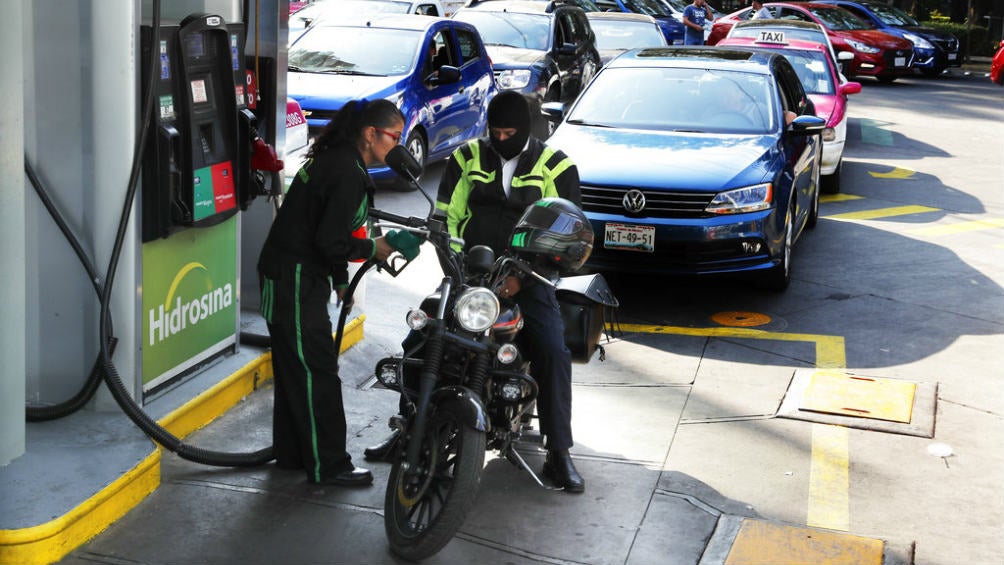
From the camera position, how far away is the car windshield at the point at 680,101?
9.56 metres

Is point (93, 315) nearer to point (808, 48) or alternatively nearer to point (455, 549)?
point (455, 549)

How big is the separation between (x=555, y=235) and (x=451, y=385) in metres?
0.73

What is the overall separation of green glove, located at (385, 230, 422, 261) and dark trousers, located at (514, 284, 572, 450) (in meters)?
Result: 0.72

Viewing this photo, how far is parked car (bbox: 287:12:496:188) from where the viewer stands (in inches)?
488

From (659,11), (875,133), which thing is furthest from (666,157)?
(659,11)

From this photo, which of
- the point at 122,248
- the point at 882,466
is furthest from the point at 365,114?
the point at 882,466

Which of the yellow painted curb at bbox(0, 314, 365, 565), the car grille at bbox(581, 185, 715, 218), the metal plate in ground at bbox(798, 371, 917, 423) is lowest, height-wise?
the metal plate in ground at bbox(798, 371, 917, 423)

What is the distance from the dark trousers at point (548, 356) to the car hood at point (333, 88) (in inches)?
276

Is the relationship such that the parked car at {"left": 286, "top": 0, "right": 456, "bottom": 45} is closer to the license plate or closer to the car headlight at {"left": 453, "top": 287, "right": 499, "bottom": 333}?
Result: the license plate

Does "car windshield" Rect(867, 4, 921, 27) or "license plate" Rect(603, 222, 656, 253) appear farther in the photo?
"car windshield" Rect(867, 4, 921, 27)

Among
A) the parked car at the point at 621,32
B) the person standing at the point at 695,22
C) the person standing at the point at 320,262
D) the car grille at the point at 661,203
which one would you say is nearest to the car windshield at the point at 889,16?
the person standing at the point at 695,22

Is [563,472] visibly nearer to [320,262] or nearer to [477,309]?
[477,309]

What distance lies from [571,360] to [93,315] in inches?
83.1

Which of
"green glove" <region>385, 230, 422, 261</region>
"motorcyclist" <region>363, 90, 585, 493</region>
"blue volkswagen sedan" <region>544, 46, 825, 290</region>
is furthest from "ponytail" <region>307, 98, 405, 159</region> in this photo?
"blue volkswagen sedan" <region>544, 46, 825, 290</region>
